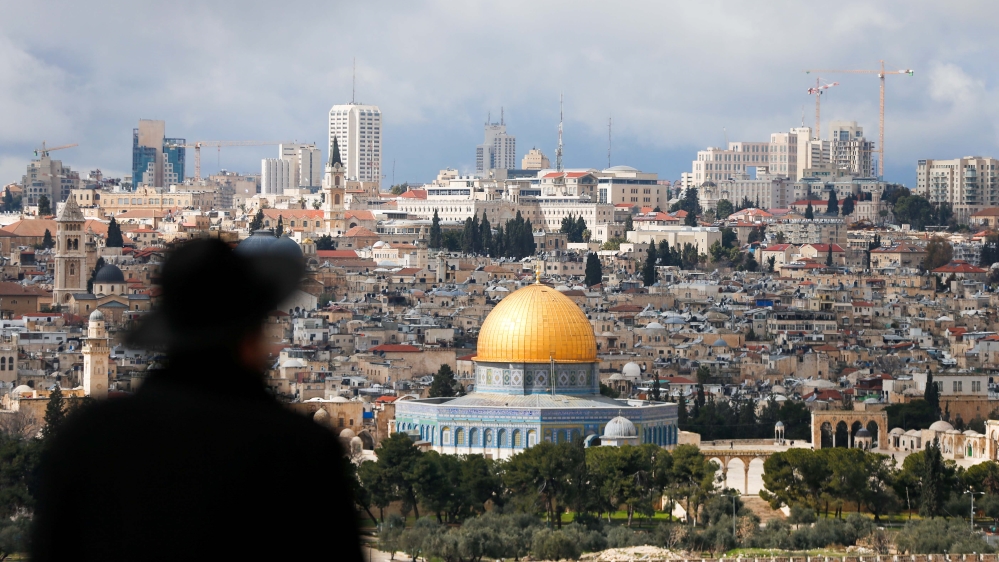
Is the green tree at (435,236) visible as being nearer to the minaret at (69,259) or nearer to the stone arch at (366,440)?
the minaret at (69,259)

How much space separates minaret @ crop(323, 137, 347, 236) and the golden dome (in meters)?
69.1

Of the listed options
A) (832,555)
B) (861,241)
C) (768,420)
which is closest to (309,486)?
(832,555)

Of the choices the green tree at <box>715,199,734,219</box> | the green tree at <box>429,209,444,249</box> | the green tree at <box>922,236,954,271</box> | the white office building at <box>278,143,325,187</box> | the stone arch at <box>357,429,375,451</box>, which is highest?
the white office building at <box>278,143,325,187</box>

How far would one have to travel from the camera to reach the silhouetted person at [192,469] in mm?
3148

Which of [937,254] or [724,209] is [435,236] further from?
[724,209]

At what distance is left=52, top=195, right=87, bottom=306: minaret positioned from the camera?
248 feet

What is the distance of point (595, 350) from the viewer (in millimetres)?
37219

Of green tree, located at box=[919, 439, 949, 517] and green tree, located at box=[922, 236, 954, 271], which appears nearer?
green tree, located at box=[919, 439, 949, 517]

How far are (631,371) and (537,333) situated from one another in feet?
59.2

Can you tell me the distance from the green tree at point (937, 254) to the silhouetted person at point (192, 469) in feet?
314

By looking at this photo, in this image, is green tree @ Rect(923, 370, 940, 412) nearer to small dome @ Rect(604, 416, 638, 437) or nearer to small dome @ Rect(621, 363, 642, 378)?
small dome @ Rect(621, 363, 642, 378)

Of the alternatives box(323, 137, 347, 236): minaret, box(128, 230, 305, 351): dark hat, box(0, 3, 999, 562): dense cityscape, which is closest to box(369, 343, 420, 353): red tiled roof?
box(0, 3, 999, 562): dense cityscape

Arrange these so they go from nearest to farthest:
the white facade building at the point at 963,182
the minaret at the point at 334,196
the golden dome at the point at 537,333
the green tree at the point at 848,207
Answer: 1. the golden dome at the point at 537,333
2. the minaret at the point at 334,196
3. the green tree at the point at 848,207
4. the white facade building at the point at 963,182

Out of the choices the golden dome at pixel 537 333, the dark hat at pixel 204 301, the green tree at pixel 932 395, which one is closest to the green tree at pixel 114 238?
the green tree at pixel 932 395
